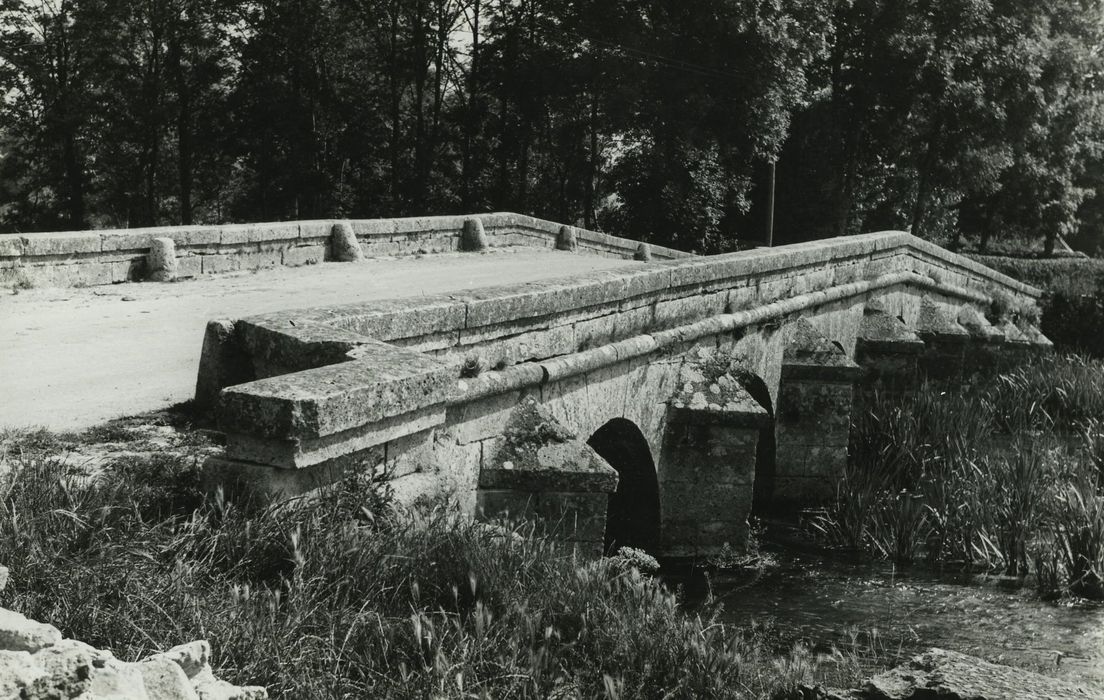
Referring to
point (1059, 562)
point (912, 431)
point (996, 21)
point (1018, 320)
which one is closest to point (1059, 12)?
point (996, 21)

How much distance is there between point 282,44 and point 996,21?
1715 cm

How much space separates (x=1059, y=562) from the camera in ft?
27.2

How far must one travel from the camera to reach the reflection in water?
22.8 ft

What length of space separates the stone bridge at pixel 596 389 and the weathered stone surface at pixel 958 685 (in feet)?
6.92

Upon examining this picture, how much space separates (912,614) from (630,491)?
2361 mm

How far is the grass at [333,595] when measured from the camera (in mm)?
3379

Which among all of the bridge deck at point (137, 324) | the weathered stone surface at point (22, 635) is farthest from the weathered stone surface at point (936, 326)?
the weathered stone surface at point (22, 635)

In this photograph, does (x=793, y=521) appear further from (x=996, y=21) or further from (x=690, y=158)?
(x=996, y=21)

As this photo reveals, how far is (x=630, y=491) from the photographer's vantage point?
9.13m

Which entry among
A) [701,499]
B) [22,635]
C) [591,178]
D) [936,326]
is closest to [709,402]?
[701,499]

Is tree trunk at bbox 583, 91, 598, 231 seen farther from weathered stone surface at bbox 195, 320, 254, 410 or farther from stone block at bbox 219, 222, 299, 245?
weathered stone surface at bbox 195, 320, 254, 410

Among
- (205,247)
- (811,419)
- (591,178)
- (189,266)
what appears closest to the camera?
(189,266)

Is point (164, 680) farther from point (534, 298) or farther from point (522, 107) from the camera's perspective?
point (522, 107)

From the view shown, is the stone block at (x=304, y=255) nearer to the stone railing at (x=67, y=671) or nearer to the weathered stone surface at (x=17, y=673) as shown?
the stone railing at (x=67, y=671)
